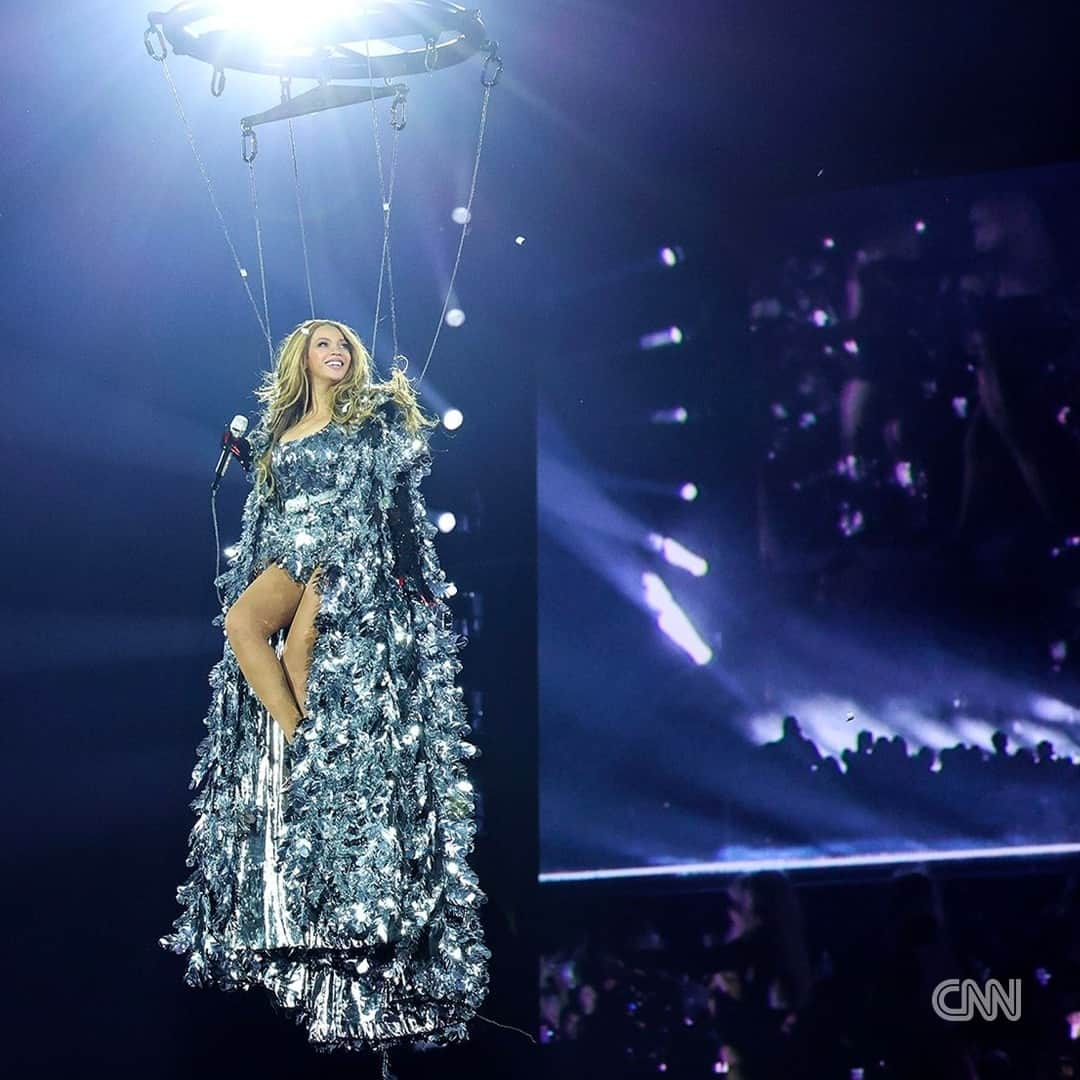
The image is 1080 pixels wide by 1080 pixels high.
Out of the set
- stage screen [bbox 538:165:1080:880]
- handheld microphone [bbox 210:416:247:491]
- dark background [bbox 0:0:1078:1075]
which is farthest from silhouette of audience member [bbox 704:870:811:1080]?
handheld microphone [bbox 210:416:247:491]

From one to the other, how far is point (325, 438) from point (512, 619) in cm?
99

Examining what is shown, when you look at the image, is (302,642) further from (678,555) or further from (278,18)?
(678,555)

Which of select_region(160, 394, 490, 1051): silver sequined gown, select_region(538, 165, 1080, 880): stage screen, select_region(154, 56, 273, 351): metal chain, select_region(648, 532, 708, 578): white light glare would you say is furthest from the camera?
select_region(648, 532, 708, 578): white light glare

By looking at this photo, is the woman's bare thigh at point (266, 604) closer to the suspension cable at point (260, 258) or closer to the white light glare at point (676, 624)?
the suspension cable at point (260, 258)

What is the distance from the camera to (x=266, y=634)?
263 cm

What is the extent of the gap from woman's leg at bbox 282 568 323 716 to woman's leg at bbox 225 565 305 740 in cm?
1

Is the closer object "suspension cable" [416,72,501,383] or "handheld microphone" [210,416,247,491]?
"handheld microphone" [210,416,247,491]

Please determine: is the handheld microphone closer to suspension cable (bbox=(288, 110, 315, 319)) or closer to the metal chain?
the metal chain

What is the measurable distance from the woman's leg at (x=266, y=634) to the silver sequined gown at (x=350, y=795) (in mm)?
33

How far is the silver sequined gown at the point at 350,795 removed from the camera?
8.33ft

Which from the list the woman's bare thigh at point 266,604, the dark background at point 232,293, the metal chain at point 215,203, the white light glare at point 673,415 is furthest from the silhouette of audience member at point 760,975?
the metal chain at point 215,203

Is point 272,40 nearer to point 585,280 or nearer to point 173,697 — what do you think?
point 585,280

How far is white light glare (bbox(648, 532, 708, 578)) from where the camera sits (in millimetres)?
3805

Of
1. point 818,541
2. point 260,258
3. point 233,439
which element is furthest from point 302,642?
point 818,541
